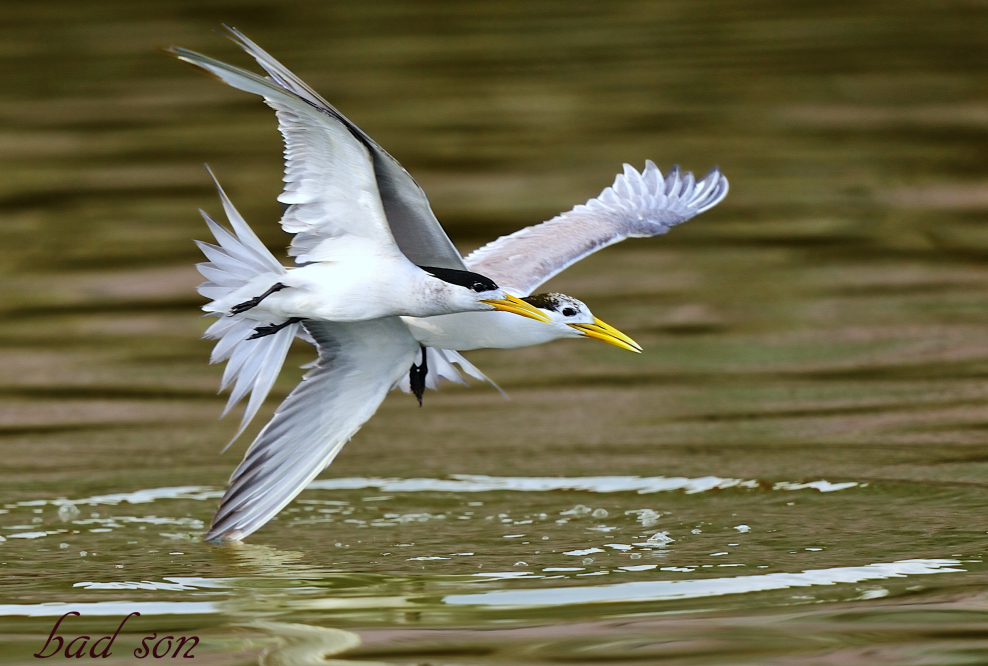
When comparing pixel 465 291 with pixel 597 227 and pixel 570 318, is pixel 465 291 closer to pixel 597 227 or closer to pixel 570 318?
pixel 570 318

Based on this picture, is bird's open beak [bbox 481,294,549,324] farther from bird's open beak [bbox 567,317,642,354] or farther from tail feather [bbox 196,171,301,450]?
tail feather [bbox 196,171,301,450]

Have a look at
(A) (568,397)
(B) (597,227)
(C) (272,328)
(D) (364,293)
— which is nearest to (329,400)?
(C) (272,328)

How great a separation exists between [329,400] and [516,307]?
130cm

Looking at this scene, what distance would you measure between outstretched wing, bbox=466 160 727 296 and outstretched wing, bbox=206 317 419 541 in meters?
0.71

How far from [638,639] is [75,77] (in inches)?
769

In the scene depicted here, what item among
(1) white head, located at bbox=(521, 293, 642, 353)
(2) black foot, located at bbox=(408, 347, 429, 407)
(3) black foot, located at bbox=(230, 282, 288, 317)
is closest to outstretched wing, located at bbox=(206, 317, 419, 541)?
(2) black foot, located at bbox=(408, 347, 429, 407)

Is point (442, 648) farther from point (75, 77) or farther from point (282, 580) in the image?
point (75, 77)

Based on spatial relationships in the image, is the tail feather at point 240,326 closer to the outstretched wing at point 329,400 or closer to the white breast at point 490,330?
the outstretched wing at point 329,400

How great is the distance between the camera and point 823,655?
6.32 metres

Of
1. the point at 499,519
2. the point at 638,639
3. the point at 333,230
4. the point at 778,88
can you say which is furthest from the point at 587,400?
the point at 778,88

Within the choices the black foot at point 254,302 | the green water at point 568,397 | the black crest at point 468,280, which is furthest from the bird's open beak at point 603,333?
the black foot at point 254,302

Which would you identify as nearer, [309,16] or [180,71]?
[180,71]

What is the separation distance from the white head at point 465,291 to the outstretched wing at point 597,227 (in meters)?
0.74

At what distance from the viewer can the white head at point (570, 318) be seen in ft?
27.3
